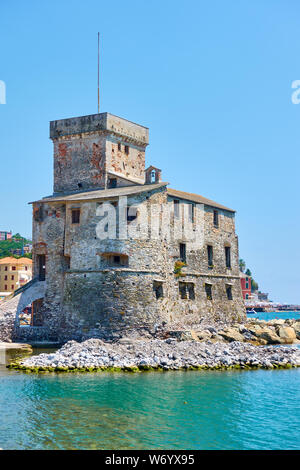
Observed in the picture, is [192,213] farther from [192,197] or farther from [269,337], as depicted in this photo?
[269,337]

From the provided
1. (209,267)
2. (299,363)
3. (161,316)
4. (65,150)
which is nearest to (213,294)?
(209,267)

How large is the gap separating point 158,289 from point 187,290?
473cm

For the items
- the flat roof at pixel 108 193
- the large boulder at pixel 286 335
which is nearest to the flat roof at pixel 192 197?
the flat roof at pixel 108 193

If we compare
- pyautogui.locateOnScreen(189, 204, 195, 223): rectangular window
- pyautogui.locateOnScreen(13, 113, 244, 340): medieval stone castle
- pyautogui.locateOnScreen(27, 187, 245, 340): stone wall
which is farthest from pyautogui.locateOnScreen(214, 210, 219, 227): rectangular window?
pyautogui.locateOnScreen(27, 187, 245, 340): stone wall

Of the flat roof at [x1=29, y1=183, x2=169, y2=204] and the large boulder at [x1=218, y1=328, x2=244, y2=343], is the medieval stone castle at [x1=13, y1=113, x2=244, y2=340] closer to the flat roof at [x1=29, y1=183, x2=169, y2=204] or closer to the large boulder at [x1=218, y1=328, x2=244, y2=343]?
the flat roof at [x1=29, y1=183, x2=169, y2=204]

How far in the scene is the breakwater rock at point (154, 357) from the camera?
28.6 metres

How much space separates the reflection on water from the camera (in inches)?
690

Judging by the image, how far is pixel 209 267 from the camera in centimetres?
4244

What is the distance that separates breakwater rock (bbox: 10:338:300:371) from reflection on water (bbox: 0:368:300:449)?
1.04 meters

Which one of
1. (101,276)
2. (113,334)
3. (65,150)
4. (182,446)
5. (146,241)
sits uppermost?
(65,150)

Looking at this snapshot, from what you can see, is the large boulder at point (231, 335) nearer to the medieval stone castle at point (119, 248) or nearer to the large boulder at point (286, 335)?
the medieval stone castle at point (119, 248)

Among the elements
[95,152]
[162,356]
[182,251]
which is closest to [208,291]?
[182,251]

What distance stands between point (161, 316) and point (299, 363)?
8450mm

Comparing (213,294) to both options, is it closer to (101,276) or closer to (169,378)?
(101,276)
